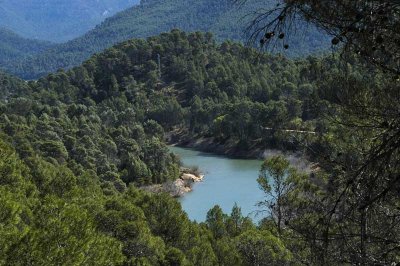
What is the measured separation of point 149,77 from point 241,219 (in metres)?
55.3

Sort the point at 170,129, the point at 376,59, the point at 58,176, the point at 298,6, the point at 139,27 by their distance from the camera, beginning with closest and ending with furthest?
1. the point at 298,6
2. the point at 376,59
3. the point at 58,176
4. the point at 170,129
5. the point at 139,27

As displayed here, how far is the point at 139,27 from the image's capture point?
183m

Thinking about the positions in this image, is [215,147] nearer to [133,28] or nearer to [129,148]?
[129,148]

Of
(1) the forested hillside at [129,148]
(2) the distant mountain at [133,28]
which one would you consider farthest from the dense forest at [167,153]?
(2) the distant mountain at [133,28]

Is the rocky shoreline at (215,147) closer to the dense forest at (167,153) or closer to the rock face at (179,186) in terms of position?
the dense forest at (167,153)

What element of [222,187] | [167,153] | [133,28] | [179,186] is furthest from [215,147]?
[133,28]

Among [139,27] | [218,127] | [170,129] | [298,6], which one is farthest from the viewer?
[139,27]

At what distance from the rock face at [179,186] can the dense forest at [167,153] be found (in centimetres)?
86

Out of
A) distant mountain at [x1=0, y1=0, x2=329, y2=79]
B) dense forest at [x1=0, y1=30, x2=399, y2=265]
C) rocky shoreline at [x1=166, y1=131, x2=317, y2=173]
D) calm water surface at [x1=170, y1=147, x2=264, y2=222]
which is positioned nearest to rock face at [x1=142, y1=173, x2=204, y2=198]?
calm water surface at [x1=170, y1=147, x2=264, y2=222]

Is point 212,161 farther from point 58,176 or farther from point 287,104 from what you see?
point 58,176

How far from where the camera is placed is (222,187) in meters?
34.8

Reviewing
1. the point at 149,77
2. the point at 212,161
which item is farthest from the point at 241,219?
the point at 149,77

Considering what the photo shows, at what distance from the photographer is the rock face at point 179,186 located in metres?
34.4

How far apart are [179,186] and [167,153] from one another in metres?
3.27
